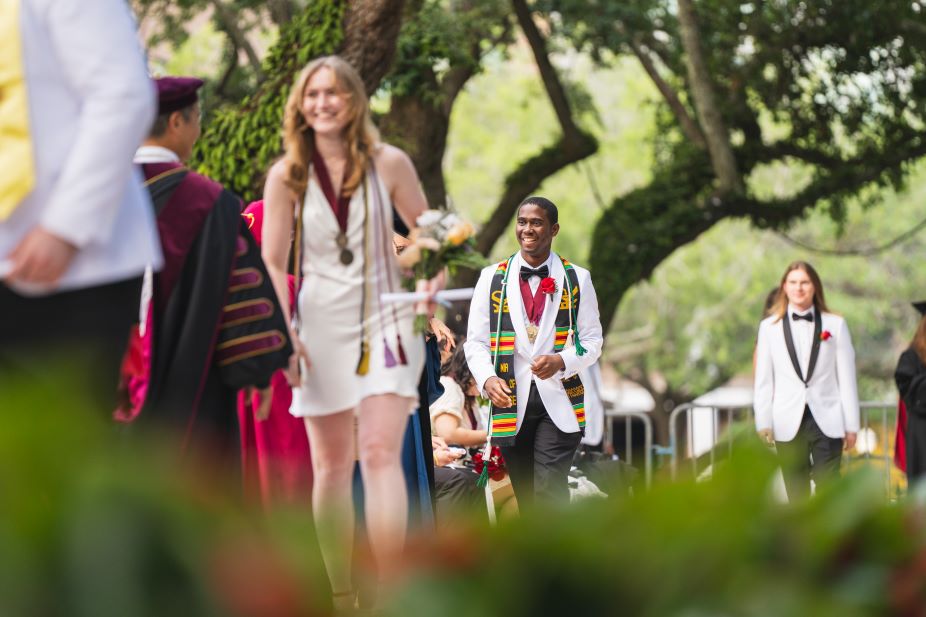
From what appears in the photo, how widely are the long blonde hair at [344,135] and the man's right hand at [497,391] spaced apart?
11.0 ft

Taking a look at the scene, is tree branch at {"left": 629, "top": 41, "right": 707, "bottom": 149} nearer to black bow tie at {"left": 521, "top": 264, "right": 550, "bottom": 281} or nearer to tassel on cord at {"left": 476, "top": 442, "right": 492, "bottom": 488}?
tassel on cord at {"left": 476, "top": 442, "right": 492, "bottom": 488}

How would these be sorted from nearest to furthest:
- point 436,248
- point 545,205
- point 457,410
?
point 436,248, point 545,205, point 457,410

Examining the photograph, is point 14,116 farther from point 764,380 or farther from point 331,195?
point 764,380

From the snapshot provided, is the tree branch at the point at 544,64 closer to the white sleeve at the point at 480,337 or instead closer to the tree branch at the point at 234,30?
the tree branch at the point at 234,30

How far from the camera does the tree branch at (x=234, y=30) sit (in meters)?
19.5

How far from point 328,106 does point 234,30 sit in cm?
1557

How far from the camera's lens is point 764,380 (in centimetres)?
1156

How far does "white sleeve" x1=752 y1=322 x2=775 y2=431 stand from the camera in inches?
448

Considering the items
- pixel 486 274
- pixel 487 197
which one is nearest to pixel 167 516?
pixel 486 274

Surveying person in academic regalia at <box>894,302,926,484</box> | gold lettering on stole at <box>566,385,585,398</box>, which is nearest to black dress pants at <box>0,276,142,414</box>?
gold lettering on stole at <box>566,385,585,398</box>

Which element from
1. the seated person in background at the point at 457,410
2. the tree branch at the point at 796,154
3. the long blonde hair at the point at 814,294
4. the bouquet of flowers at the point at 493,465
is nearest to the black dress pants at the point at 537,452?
the bouquet of flowers at the point at 493,465

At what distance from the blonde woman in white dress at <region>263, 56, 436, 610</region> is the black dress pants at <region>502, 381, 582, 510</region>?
11.0 ft

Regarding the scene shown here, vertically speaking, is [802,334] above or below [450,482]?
above

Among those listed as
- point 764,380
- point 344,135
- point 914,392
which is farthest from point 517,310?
point 914,392
